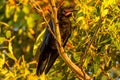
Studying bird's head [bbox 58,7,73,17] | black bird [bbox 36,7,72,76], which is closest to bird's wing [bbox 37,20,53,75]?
black bird [bbox 36,7,72,76]

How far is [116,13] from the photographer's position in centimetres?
432

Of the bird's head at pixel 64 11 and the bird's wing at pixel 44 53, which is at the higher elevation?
the bird's head at pixel 64 11

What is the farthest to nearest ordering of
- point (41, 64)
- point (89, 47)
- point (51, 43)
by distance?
1. point (51, 43)
2. point (41, 64)
3. point (89, 47)

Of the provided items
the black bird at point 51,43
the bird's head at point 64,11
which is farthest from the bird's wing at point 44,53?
the bird's head at point 64,11

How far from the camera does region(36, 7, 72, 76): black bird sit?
13.8ft

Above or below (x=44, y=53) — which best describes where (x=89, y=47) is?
above

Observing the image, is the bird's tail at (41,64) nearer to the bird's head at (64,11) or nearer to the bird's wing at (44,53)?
the bird's wing at (44,53)

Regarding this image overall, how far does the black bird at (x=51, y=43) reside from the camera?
4219mm

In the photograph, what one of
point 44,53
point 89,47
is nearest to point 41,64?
point 44,53

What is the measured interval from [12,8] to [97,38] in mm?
2869

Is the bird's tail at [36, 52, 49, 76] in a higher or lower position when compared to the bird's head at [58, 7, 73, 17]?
lower

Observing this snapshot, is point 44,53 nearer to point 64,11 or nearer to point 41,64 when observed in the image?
point 41,64

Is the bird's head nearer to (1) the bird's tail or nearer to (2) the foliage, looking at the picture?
(2) the foliage

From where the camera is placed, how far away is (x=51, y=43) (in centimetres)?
432
